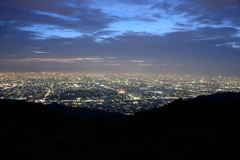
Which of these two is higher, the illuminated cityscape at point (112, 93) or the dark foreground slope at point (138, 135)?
the dark foreground slope at point (138, 135)

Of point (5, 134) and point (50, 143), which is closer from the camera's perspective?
point (50, 143)

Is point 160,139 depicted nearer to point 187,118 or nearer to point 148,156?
point 148,156

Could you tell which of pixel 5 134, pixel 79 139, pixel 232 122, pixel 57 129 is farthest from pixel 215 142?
pixel 5 134

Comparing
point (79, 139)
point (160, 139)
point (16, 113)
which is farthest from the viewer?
point (16, 113)

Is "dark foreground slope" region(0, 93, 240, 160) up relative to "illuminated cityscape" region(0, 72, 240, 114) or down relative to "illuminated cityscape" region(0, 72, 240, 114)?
up

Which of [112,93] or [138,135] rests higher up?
[138,135]

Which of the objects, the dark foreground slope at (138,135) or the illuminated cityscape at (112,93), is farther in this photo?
the illuminated cityscape at (112,93)

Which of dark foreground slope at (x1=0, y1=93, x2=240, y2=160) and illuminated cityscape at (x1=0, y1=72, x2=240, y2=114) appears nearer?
dark foreground slope at (x1=0, y1=93, x2=240, y2=160)

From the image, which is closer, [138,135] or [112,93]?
[138,135]
